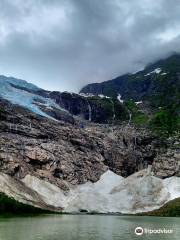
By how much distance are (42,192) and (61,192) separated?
10120 millimetres

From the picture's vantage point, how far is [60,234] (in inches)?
2699

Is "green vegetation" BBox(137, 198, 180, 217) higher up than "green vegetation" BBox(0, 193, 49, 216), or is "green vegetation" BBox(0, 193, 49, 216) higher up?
"green vegetation" BBox(0, 193, 49, 216)

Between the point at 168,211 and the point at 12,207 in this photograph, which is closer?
the point at 12,207

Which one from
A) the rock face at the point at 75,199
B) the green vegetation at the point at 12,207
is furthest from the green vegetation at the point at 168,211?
the green vegetation at the point at 12,207

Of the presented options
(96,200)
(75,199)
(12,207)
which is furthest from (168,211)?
(12,207)

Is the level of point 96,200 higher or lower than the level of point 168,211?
higher

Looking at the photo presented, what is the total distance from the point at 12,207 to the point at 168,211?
61842 mm

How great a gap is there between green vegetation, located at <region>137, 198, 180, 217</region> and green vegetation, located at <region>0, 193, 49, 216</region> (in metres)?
45.6

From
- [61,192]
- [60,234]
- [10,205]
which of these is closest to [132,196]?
[61,192]

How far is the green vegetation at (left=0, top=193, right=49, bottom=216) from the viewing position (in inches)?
5782

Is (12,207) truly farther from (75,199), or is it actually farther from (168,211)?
(168,211)

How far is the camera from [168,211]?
17888cm

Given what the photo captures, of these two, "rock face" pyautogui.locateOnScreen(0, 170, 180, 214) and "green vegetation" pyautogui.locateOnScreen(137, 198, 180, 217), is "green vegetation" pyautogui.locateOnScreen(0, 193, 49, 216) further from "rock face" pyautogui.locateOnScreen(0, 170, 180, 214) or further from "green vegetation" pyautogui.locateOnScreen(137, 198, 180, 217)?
"green vegetation" pyautogui.locateOnScreen(137, 198, 180, 217)

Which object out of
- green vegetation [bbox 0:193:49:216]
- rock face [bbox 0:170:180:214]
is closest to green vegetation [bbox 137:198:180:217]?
rock face [bbox 0:170:180:214]
